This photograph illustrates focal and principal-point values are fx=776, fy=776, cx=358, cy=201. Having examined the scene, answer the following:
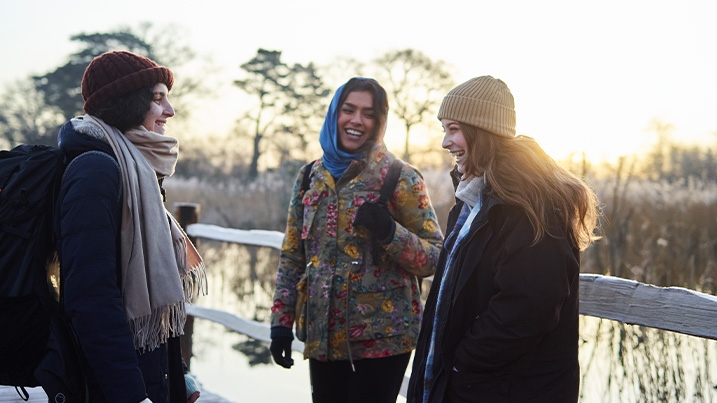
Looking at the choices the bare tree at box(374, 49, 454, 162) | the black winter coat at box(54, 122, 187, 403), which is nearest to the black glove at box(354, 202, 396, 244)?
the black winter coat at box(54, 122, 187, 403)

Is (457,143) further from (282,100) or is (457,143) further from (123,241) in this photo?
(282,100)

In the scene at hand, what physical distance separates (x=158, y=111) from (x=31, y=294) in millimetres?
642

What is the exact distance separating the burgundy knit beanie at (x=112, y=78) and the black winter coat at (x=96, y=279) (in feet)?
0.92

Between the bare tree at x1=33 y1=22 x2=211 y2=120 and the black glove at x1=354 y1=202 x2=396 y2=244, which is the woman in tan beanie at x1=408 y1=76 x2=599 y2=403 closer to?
the black glove at x1=354 y1=202 x2=396 y2=244

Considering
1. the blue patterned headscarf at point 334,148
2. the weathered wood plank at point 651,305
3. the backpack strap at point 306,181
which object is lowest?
the weathered wood plank at point 651,305

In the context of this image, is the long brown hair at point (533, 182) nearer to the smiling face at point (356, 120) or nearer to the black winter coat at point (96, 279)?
the smiling face at point (356, 120)

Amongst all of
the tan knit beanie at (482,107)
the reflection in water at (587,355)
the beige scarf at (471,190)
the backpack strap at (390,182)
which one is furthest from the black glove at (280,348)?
the reflection in water at (587,355)

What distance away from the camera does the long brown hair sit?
2.17 m

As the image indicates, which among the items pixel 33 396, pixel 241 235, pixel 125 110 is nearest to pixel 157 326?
pixel 125 110

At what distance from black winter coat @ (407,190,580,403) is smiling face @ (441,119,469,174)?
0.19 meters

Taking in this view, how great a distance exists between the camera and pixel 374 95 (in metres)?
3.18

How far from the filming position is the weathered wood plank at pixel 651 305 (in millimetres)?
2492

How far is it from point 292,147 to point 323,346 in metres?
23.5

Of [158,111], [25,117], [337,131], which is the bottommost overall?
[25,117]
